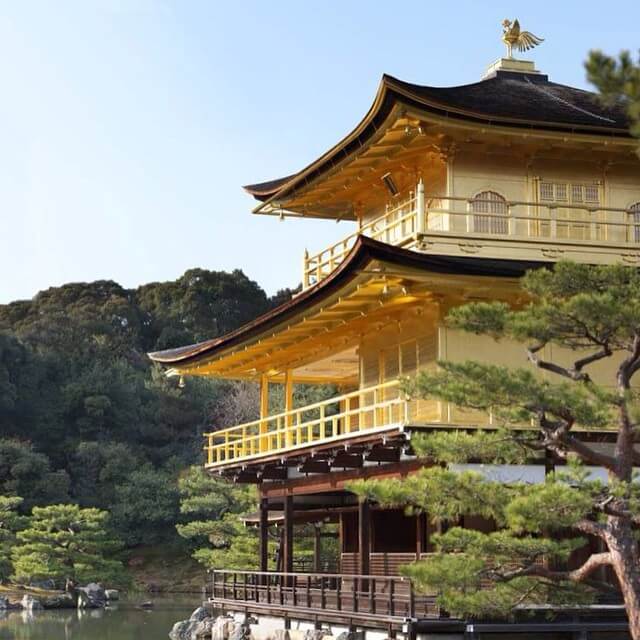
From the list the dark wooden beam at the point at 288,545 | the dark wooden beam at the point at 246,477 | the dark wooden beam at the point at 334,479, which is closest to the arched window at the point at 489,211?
the dark wooden beam at the point at 334,479

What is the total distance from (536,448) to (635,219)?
7151 mm

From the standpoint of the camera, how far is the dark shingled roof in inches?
654

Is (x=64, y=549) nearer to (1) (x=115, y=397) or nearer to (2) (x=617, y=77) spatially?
(1) (x=115, y=397)

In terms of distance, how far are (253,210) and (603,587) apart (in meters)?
11.9

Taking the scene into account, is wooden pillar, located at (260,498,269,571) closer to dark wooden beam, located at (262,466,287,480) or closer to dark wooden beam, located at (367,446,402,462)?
dark wooden beam, located at (262,466,287,480)

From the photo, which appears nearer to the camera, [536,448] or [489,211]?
[536,448]

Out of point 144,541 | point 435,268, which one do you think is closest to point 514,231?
point 435,268

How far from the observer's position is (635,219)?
18719 mm

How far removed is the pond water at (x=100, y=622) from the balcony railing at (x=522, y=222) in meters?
12.6

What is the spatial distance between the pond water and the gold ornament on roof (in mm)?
13457

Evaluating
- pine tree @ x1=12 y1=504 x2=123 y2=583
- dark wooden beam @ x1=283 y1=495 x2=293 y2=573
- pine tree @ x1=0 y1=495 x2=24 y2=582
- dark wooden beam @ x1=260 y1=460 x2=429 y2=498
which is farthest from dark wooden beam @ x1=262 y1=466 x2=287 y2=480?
pine tree @ x1=0 y1=495 x2=24 y2=582

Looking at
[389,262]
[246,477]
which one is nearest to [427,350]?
[389,262]

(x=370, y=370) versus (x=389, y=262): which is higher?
(x=389, y=262)

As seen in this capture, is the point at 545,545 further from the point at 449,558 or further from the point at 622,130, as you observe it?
the point at 622,130
